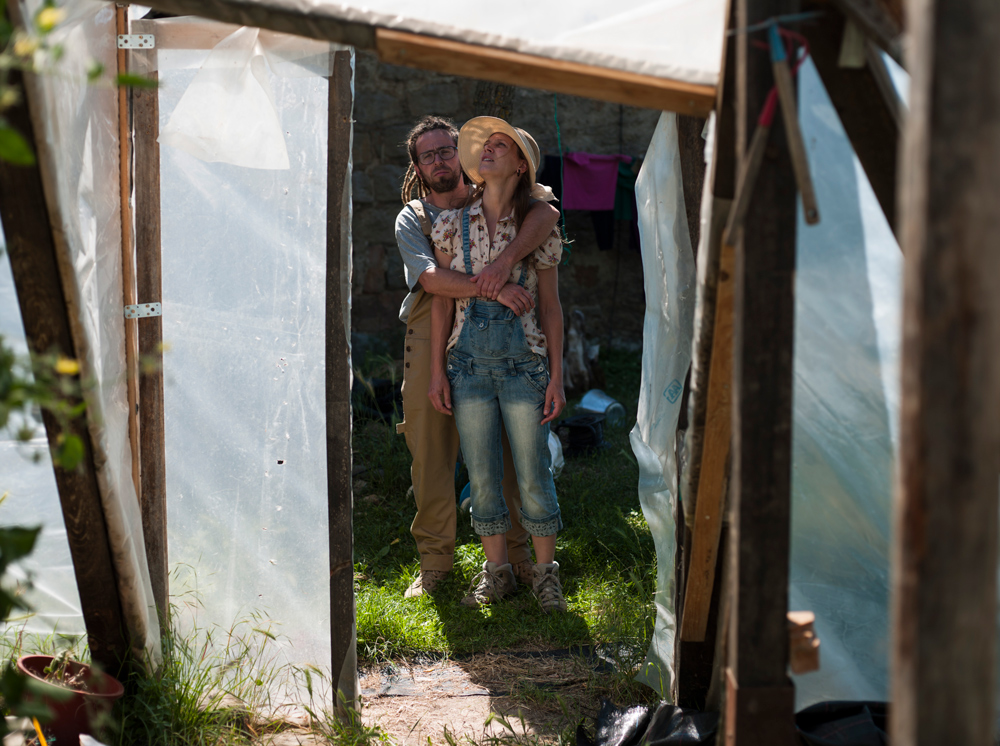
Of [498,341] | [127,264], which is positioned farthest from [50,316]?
[498,341]

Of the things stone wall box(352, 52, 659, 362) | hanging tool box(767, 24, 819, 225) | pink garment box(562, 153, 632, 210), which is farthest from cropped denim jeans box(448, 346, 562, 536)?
pink garment box(562, 153, 632, 210)

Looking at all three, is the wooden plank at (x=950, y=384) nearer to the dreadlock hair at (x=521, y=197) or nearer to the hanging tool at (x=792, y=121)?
the hanging tool at (x=792, y=121)

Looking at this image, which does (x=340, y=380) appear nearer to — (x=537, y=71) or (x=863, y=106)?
(x=537, y=71)

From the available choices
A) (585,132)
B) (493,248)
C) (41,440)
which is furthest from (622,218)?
(41,440)

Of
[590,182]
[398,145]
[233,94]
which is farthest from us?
[590,182]

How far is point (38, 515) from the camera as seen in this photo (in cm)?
259

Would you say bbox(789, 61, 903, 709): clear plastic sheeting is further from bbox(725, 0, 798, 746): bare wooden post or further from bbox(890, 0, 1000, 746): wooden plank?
bbox(890, 0, 1000, 746): wooden plank

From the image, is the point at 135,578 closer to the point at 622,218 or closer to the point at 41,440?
the point at 41,440

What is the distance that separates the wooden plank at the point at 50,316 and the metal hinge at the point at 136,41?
87 centimetres

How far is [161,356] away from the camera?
2.66 m

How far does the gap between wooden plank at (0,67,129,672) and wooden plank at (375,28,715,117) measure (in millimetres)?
757

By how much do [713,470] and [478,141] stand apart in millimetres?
1730

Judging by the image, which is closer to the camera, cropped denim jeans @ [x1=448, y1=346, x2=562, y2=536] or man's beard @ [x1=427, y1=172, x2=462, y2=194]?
cropped denim jeans @ [x1=448, y1=346, x2=562, y2=536]

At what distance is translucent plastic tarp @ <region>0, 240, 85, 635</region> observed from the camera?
2.38 m
